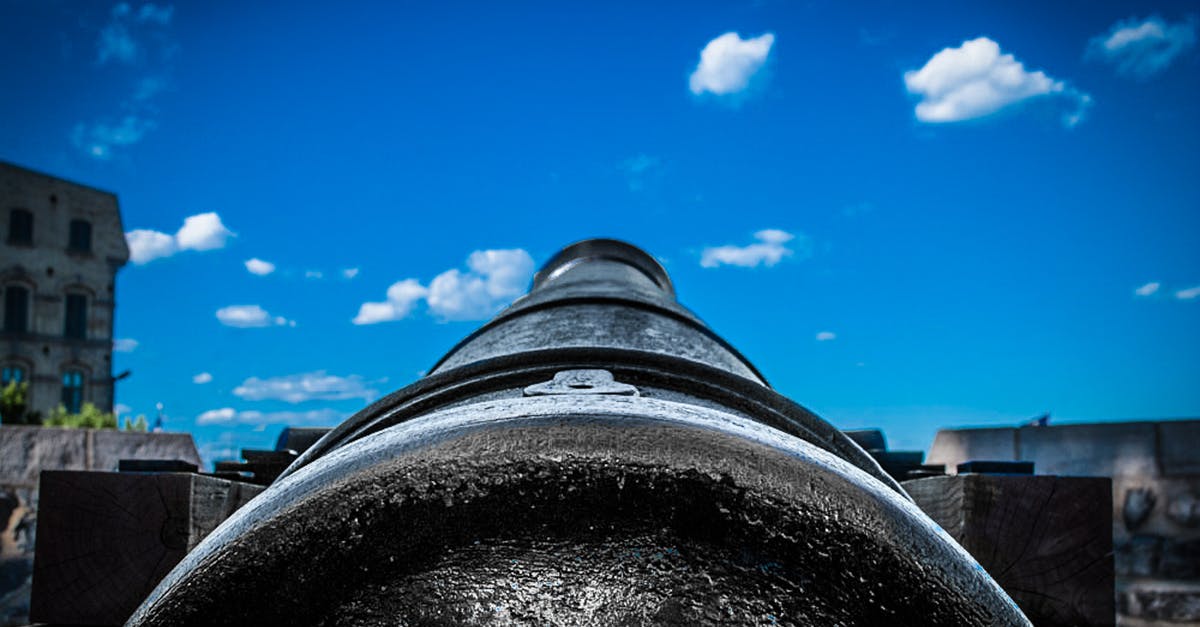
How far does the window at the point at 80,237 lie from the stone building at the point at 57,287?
0.03 meters

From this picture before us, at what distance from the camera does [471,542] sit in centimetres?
78

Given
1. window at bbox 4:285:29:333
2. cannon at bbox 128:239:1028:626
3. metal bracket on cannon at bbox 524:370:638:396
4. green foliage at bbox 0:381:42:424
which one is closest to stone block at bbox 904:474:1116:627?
metal bracket on cannon at bbox 524:370:638:396

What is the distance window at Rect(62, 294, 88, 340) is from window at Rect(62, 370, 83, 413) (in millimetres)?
1365

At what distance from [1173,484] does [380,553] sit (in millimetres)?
5494

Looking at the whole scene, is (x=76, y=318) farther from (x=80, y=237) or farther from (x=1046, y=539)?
(x=1046, y=539)

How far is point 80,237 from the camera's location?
30.9 m

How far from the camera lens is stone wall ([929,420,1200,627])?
4852 millimetres

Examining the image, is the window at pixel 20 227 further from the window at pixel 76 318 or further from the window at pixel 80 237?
the window at pixel 76 318

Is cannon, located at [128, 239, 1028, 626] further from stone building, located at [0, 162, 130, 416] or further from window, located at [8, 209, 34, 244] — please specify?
window, located at [8, 209, 34, 244]

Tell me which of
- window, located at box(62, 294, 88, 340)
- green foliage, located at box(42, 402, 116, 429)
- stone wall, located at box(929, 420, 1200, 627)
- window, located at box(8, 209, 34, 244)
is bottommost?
stone wall, located at box(929, 420, 1200, 627)

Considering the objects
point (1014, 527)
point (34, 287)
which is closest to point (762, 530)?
point (1014, 527)

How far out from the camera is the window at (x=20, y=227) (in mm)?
29266

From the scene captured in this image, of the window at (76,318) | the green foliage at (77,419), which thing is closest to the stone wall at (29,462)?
the green foliage at (77,419)

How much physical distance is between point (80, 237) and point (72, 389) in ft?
18.0
